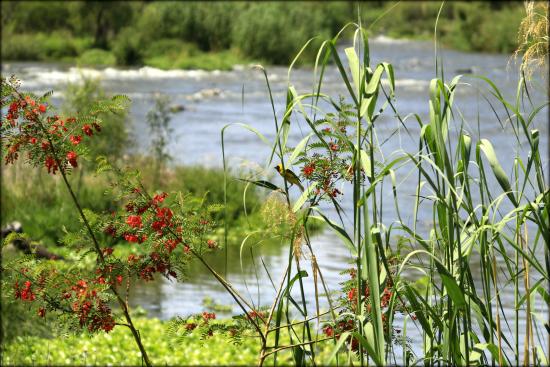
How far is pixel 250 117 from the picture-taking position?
1650 centimetres

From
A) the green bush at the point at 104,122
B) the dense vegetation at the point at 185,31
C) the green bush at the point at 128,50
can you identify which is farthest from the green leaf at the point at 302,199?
the green bush at the point at 128,50

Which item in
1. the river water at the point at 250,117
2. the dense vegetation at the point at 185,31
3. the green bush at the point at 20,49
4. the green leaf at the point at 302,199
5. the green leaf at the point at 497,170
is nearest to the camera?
the green leaf at the point at 497,170

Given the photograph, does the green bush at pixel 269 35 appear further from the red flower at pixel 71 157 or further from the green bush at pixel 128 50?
the red flower at pixel 71 157

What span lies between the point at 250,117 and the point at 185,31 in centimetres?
1160

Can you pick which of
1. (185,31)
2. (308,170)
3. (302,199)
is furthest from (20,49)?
(302,199)

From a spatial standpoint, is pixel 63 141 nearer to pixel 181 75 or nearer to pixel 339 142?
pixel 339 142

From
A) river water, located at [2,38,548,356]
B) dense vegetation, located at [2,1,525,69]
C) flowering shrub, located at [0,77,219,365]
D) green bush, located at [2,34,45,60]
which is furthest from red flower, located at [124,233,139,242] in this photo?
green bush, located at [2,34,45,60]

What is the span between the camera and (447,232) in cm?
211

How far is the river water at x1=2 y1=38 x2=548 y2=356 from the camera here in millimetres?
7180

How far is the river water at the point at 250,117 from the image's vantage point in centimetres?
718

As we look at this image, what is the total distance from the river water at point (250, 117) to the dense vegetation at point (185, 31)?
4.68 ft

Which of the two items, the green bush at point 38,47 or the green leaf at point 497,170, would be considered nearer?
the green leaf at point 497,170

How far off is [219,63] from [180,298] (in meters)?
18.0

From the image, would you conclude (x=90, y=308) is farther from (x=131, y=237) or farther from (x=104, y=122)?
(x=104, y=122)
